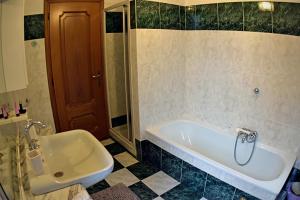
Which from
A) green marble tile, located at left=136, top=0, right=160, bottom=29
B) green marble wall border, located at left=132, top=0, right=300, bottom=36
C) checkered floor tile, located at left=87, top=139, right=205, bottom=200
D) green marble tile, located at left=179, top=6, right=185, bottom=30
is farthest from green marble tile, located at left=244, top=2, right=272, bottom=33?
checkered floor tile, located at left=87, top=139, right=205, bottom=200

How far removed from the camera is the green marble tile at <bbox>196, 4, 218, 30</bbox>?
2512 mm

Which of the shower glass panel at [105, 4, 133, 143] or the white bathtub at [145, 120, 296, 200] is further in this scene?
the shower glass panel at [105, 4, 133, 143]

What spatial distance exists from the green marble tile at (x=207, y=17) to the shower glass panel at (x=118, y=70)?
88cm

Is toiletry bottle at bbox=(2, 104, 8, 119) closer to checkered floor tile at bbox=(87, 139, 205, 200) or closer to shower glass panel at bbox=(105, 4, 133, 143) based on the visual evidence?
checkered floor tile at bbox=(87, 139, 205, 200)

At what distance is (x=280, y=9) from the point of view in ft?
6.57

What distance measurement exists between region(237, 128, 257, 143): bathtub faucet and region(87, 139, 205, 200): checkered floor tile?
2.66ft

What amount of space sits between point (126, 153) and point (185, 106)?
1.04 meters

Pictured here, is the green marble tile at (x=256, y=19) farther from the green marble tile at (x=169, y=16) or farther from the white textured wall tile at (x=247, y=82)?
the green marble tile at (x=169, y=16)

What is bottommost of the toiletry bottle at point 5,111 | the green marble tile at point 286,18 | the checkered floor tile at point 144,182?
the checkered floor tile at point 144,182

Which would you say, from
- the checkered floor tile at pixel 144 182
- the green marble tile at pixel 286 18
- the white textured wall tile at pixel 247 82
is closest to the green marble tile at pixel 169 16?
the white textured wall tile at pixel 247 82

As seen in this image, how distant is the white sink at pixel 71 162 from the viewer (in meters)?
1.28

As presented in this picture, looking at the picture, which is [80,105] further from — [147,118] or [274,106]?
[274,106]

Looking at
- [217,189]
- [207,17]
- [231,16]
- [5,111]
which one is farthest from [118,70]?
[217,189]

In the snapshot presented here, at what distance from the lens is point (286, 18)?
77.5 inches
